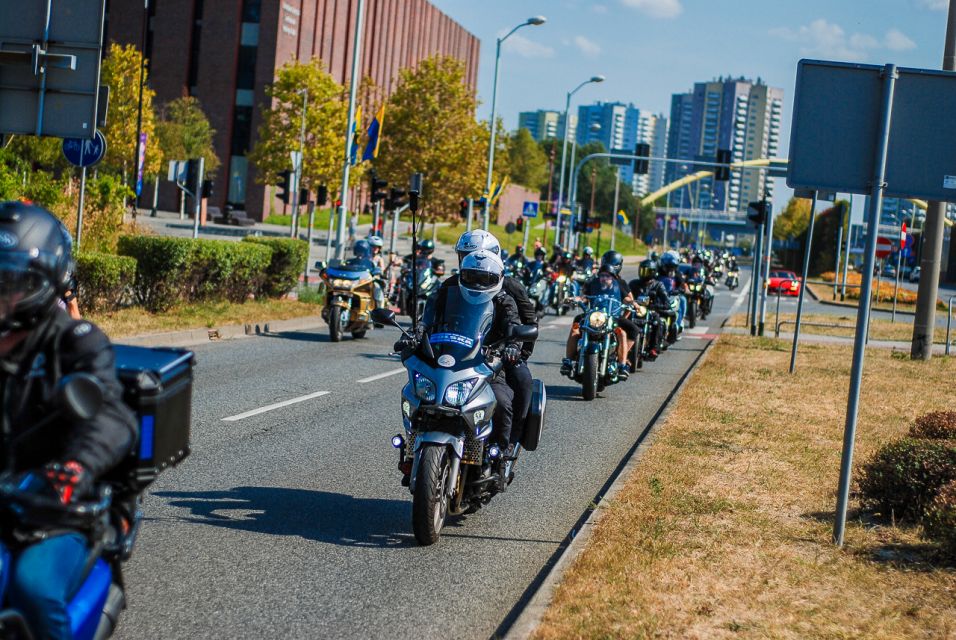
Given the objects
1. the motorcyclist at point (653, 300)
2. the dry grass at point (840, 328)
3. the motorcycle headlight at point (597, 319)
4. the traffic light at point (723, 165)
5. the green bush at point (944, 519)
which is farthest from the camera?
the traffic light at point (723, 165)

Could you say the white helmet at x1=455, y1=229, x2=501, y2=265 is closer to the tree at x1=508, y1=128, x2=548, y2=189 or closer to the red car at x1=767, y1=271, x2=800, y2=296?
the red car at x1=767, y1=271, x2=800, y2=296

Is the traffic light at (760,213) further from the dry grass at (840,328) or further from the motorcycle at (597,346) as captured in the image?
the motorcycle at (597,346)

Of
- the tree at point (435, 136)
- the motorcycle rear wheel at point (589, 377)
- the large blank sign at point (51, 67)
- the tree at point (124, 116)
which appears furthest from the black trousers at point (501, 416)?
the tree at point (124, 116)

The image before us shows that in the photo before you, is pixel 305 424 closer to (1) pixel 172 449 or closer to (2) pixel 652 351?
(1) pixel 172 449

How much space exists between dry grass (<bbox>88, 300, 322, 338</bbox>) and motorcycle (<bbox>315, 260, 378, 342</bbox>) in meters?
1.58

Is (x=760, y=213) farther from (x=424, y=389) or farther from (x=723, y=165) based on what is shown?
(x=723, y=165)

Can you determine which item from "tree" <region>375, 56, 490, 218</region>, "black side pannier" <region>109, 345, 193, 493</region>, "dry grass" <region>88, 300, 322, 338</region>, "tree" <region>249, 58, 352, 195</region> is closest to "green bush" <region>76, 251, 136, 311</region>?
"dry grass" <region>88, 300, 322, 338</region>

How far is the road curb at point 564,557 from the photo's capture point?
5199 millimetres

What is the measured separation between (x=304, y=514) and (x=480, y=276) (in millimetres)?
1784

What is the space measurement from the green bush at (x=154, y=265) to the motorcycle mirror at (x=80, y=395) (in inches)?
641

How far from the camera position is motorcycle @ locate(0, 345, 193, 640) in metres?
3.08

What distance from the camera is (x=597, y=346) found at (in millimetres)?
14398

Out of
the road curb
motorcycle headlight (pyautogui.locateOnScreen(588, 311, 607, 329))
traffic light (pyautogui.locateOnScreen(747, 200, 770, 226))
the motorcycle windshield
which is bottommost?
the road curb

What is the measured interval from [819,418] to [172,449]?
32.9 feet
